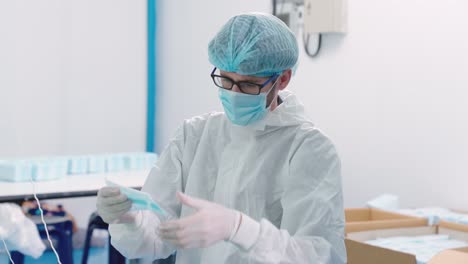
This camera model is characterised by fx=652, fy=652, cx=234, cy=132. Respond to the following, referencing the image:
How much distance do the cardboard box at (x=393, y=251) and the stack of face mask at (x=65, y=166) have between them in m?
0.99

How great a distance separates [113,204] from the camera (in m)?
1.36

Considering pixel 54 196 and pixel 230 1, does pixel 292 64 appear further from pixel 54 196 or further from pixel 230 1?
pixel 230 1

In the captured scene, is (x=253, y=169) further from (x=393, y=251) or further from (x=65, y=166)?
(x=65, y=166)

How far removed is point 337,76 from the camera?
3262 mm

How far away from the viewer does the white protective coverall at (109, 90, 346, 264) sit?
1335 mm

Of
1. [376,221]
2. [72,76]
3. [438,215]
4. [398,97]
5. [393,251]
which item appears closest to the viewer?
[393,251]

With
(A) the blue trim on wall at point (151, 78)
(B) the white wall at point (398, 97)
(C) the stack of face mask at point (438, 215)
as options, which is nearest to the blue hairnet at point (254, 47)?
(C) the stack of face mask at point (438, 215)

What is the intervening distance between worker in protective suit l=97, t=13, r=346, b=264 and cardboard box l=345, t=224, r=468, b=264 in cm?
34

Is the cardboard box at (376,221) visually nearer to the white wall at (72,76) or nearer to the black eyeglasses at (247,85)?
the black eyeglasses at (247,85)

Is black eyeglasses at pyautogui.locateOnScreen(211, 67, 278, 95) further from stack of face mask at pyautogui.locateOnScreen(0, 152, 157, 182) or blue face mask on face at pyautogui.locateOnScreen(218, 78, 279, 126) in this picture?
stack of face mask at pyautogui.locateOnScreen(0, 152, 157, 182)

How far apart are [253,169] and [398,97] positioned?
1.64 m

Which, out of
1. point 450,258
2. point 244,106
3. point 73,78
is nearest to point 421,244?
point 450,258

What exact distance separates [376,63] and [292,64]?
165cm

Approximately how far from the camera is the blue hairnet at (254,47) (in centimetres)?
141
